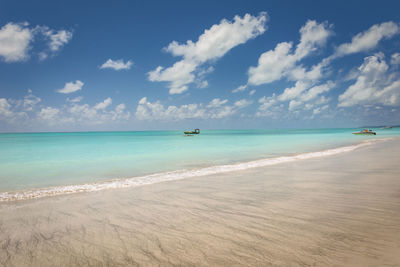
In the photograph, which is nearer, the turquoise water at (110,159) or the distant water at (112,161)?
the distant water at (112,161)

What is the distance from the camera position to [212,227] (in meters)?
4.40

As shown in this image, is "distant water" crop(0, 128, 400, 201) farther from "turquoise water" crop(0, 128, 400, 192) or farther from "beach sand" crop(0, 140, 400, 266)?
"beach sand" crop(0, 140, 400, 266)

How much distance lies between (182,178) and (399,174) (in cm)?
925

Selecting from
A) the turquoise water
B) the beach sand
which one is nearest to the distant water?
the turquoise water

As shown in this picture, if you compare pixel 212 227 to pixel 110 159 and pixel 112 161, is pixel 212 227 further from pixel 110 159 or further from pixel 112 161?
pixel 110 159

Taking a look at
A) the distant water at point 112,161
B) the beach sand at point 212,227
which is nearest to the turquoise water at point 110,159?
the distant water at point 112,161

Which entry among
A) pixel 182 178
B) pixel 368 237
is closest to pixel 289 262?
pixel 368 237

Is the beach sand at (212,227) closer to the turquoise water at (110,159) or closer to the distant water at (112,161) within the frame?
the distant water at (112,161)

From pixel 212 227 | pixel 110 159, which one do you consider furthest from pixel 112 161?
pixel 212 227

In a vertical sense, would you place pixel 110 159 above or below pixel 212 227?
above

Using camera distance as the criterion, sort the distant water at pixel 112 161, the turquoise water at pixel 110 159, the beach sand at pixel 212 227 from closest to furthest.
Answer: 1. the beach sand at pixel 212 227
2. the distant water at pixel 112 161
3. the turquoise water at pixel 110 159

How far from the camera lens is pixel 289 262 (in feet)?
10.2

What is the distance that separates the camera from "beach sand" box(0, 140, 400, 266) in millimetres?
3346

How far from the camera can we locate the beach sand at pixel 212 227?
3.35 metres
